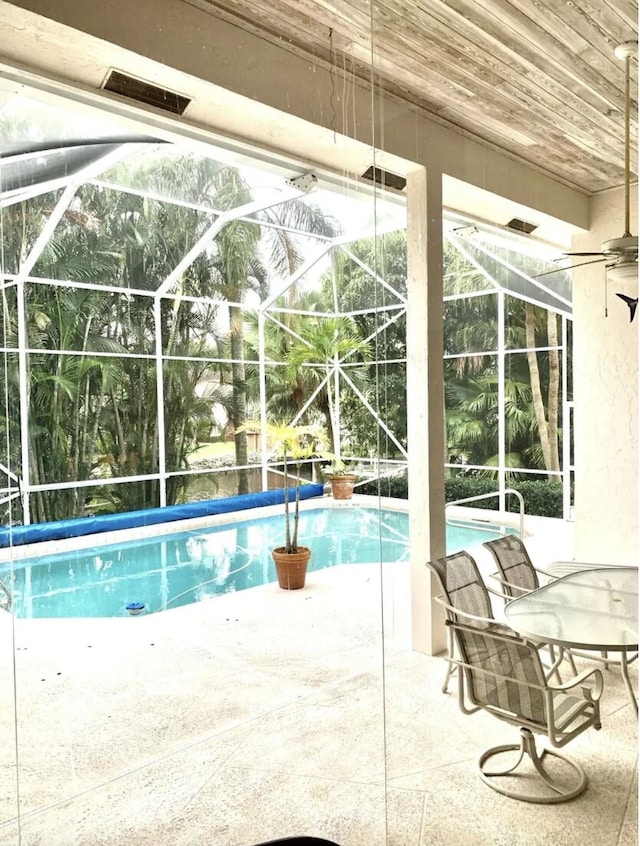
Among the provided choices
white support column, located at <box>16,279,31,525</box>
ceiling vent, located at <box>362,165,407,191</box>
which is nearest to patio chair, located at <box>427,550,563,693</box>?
white support column, located at <box>16,279,31,525</box>

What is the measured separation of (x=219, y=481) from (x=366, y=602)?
3.50 ft

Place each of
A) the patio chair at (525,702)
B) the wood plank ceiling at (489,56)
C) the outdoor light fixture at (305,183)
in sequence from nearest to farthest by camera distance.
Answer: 1. the patio chair at (525,702)
2. the wood plank ceiling at (489,56)
3. the outdoor light fixture at (305,183)

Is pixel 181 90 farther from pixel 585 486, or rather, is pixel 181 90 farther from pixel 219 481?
pixel 585 486

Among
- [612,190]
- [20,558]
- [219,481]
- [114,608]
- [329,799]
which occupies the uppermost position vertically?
[612,190]

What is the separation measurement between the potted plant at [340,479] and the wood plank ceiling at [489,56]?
70.3 inches

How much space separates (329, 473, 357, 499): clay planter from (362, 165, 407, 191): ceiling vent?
1489mm

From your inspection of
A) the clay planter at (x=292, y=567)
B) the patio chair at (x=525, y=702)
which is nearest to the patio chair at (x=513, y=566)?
the patio chair at (x=525, y=702)

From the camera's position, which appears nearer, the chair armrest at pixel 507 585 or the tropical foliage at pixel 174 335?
the tropical foliage at pixel 174 335


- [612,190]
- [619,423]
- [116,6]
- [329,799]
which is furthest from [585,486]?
[116,6]

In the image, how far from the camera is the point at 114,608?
2.49 meters

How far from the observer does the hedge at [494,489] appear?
3.59 meters

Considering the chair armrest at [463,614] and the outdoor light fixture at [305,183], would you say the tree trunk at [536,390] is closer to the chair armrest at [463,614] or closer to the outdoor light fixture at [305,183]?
the chair armrest at [463,614]

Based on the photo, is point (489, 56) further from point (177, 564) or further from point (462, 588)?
point (177, 564)

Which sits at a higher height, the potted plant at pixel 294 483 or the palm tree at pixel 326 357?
the palm tree at pixel 326 357
